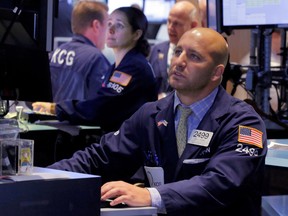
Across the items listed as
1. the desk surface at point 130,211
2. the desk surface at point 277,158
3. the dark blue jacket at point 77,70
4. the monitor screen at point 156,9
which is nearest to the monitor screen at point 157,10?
the monitor screen at point 156,9

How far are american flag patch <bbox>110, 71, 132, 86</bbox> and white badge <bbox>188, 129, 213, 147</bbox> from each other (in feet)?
5.24

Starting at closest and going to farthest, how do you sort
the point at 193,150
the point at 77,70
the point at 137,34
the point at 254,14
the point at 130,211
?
1. the point at 130,211
2. the point at 193,150
3. the point at 254,14
4. the point at 137,34
5. the point at 77,70

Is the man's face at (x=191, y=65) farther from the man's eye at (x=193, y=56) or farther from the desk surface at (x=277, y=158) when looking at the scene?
the desk surface at (x=277, y=158)

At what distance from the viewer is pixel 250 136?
246 cm

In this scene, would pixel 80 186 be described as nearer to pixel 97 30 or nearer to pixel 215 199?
pixel 215 199

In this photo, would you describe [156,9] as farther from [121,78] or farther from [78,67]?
[121,78]

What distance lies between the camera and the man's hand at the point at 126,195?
2.16 m

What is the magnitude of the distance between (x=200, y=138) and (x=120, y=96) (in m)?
1.63

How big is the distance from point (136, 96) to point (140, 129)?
4.66 ft

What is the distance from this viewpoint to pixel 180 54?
8.80ft

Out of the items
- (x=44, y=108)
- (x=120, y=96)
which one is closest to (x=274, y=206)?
(x=120, y=96)

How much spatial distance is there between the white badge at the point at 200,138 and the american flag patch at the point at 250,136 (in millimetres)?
120

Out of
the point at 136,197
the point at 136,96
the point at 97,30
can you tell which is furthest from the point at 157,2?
the point at 136,197

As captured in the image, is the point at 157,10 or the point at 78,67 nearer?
the point at 78,67
